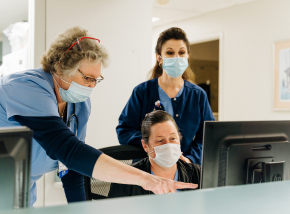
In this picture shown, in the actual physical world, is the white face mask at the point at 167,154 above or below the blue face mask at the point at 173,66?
below

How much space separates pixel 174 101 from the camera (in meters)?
1.79

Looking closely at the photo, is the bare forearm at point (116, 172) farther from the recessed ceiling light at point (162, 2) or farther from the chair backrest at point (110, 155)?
the recessed ceiling light at point (162, 2)

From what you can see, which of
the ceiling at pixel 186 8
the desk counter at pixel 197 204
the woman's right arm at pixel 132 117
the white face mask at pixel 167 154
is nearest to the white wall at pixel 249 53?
the ceiling at pixel 186 8

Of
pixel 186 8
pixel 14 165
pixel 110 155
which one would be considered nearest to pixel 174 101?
pixel 110 155

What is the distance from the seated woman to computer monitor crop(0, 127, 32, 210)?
0.87 metres

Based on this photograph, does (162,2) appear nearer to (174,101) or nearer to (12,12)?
(12,12)

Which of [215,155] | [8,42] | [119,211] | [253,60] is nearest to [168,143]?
[215,155]

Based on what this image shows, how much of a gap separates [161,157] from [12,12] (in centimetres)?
219

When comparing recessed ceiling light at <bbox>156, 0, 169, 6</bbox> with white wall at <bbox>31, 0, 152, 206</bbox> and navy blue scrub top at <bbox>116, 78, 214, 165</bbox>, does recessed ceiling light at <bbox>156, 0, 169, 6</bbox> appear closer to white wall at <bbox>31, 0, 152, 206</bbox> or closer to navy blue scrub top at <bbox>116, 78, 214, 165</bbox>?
white wall at <bbox>31, 0, 152, 206</bbox>

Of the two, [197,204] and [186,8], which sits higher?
[186,8]

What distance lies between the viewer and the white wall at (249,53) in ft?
11.7

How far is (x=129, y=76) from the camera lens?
268 cm

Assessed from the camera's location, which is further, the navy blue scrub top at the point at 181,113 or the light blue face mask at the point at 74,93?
the navy blue scrub top at the point at 181,113

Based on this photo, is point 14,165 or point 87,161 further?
point 87,161
